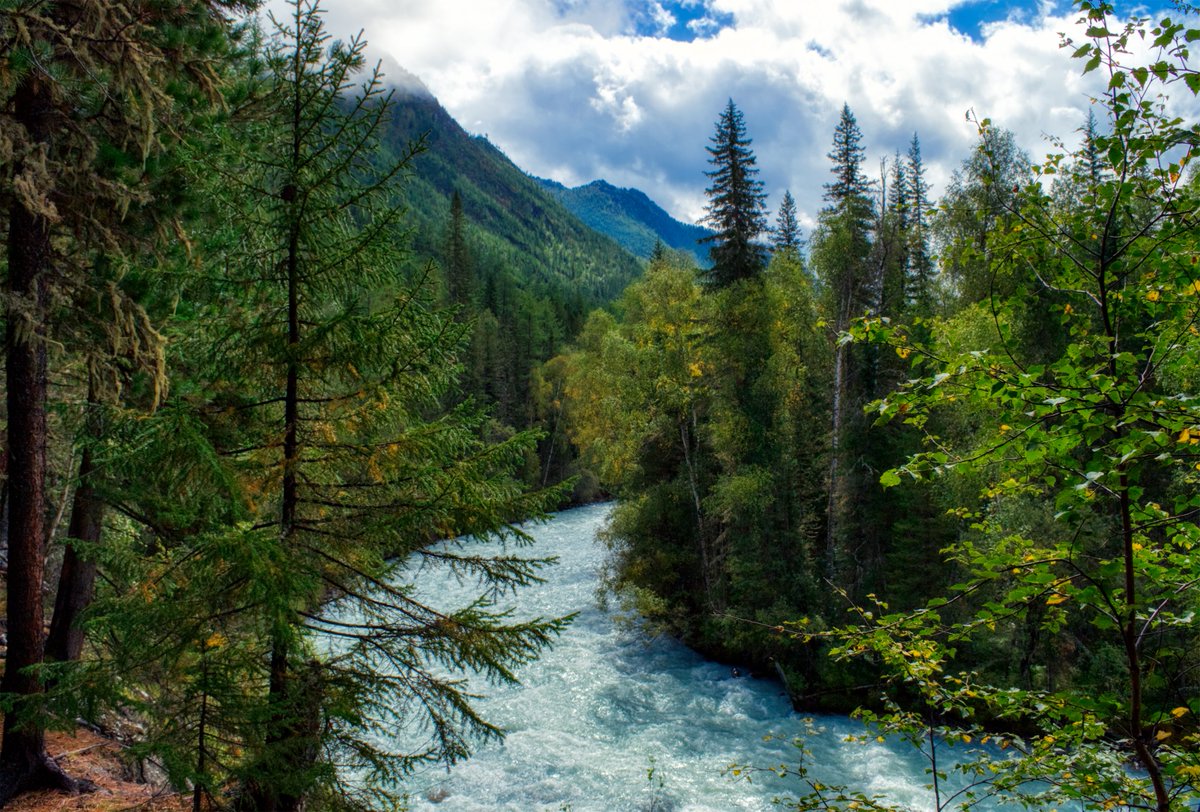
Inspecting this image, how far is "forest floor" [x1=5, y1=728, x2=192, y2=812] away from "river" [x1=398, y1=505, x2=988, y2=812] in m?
4.19

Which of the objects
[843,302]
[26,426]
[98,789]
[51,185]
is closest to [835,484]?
[843,302]

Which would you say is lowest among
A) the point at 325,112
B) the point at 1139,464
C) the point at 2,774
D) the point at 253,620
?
the point at 2,774

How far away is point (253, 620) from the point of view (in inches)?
198

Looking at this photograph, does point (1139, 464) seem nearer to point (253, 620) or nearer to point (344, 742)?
point (344, 742)

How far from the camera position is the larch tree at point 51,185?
5500mm

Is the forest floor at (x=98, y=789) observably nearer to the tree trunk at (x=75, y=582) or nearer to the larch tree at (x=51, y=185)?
the larch tree at (x=51, y=185)

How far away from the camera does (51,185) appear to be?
559 centimetres

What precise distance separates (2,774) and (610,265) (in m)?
187

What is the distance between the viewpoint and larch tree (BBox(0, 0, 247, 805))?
5.50 metres

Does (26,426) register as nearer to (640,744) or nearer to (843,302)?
(640,744)

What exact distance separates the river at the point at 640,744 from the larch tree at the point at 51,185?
5129 millimetres

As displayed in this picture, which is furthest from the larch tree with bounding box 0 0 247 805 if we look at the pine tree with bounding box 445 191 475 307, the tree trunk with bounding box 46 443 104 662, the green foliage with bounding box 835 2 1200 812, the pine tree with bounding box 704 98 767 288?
the pine tree with bounding box 445 191 475 307

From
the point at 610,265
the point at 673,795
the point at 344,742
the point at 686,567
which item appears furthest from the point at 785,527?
the point at 610,265

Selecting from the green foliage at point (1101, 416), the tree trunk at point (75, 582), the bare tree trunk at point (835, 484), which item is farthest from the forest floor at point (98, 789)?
the bare tree trunk at point (835, 484)
